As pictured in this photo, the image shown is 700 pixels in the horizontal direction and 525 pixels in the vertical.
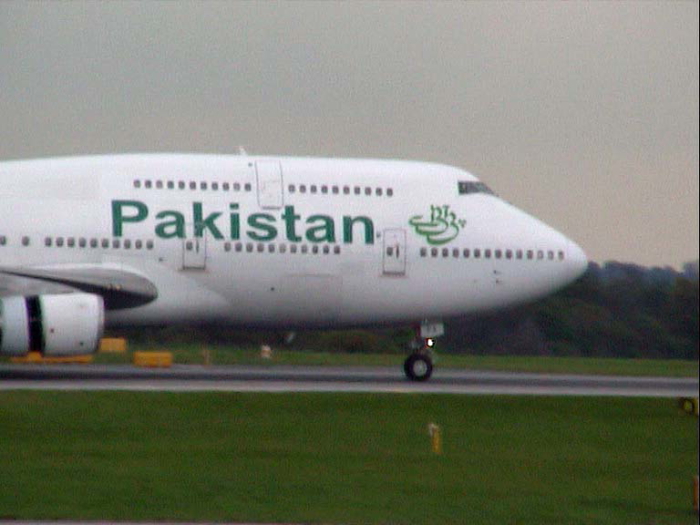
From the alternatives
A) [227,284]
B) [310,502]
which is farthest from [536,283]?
[310,502]

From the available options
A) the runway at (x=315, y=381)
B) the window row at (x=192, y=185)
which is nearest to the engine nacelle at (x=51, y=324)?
the runway at (x=315, y=381)

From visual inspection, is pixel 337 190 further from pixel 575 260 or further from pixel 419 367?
pixel 575 260

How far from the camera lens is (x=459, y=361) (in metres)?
47.2

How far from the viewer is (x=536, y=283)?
114ft

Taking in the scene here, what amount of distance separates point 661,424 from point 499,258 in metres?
9.22

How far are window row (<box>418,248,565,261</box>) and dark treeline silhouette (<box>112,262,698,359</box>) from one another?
56.2 feet

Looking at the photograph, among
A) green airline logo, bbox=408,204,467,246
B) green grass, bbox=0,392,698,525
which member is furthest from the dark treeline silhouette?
green grass, bbox=0,392,698,525

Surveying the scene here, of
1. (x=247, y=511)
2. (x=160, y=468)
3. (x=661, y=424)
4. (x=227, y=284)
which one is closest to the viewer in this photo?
(x=247, y=511)

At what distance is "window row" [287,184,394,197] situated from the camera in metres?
33.2

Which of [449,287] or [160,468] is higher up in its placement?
[449,287]

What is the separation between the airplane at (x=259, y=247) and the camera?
3159 cm

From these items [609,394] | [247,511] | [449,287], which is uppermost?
[449,287]

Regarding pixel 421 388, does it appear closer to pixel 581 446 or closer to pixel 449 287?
pixel 449 287

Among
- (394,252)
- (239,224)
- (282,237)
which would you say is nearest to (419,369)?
(394,252)
